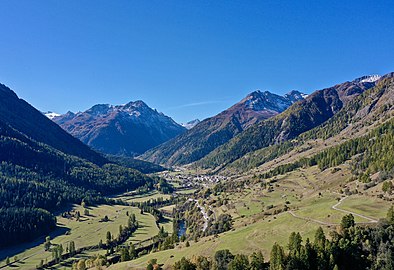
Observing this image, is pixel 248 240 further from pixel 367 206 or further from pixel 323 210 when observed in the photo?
pixel 367 206

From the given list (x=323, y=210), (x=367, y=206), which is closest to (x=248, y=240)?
(x=323, y=210)

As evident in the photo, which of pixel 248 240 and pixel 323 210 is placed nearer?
pixel 248 240

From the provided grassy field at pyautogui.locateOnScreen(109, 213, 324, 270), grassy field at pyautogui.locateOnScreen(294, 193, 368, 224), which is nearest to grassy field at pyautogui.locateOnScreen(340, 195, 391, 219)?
grassy field at pyautogui.locateOnScreen(294, 193, 368, 224)

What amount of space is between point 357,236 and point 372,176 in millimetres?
77116

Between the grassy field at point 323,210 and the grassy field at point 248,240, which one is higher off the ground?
the grassy field at point 323,210

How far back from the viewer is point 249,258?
3996 inches

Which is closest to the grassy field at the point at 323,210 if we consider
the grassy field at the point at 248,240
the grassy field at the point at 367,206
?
the grassy field at the point at 367,206

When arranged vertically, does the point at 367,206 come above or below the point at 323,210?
above

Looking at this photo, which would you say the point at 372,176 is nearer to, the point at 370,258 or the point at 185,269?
the point at 370,258

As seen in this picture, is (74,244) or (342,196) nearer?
(342,196)

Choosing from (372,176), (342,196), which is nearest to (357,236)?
(342,196)

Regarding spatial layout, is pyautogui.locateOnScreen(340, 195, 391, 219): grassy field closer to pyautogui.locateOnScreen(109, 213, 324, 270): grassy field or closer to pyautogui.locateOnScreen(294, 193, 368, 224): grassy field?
pyautogui.locateOnScreen(294, 193, 368, 224): grassy field

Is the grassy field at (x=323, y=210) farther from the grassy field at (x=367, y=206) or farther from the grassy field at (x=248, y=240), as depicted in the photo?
the grassy field at (x=248, y=240)

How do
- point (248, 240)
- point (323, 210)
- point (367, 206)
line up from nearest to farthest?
point (248, 240) < point (367, 206) < point (323, 210)
